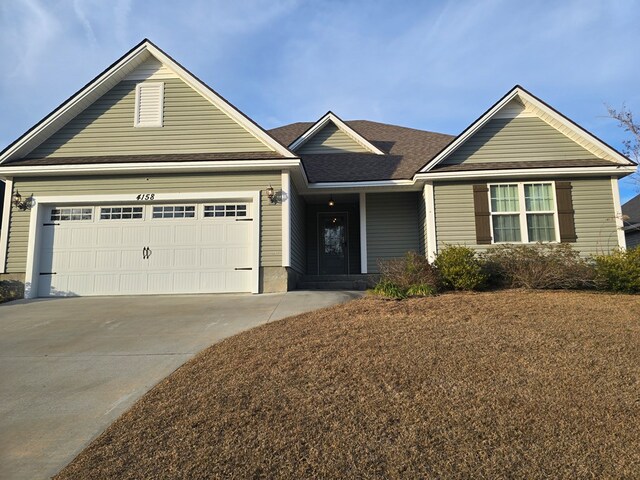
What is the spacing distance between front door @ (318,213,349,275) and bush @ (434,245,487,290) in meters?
5.25

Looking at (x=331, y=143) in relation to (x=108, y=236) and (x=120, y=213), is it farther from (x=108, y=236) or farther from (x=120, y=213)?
(x=108, y=236)

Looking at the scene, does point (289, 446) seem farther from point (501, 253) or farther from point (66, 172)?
point (66, 172)

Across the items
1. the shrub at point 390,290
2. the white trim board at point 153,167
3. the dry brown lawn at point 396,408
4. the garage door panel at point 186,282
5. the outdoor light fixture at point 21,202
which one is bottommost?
the dry brown lawn at point 396,408

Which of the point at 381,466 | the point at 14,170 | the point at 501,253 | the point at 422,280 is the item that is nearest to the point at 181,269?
the point at 14,170

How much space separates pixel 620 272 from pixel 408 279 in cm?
443

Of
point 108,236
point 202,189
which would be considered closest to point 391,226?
point 202,189

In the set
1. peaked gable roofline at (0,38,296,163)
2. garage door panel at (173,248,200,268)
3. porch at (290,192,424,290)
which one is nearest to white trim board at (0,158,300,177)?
peaked gable roofline at (0,38,296,163)

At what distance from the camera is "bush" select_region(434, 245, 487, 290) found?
955 cm

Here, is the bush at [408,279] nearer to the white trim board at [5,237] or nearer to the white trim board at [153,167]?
the white trim board at [153,167]

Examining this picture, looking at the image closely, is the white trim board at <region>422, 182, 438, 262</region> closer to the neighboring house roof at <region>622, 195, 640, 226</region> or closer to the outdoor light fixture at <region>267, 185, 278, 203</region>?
the outdoor light fixture at <region>267, 185, 278, 203</region>

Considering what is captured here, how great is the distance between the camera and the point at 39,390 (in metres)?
4.86

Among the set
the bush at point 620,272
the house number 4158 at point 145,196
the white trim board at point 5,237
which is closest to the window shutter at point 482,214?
the bush at point 620,272

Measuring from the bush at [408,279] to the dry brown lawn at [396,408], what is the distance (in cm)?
268

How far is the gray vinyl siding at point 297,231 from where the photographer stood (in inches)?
463
